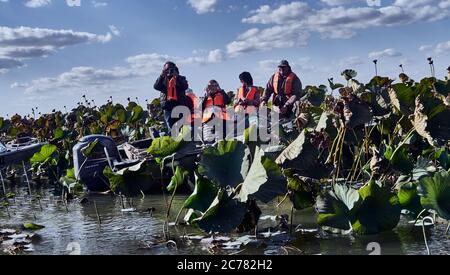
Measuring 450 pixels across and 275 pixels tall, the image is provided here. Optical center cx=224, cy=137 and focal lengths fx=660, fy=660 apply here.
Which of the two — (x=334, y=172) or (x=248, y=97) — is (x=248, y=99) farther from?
(x=334, y=172)

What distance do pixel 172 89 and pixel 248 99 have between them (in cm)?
120

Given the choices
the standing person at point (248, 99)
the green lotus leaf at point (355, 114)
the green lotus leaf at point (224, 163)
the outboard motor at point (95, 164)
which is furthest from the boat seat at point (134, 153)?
the green lotus leaf at point (355, 114)

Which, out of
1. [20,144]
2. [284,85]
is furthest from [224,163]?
[20,144]

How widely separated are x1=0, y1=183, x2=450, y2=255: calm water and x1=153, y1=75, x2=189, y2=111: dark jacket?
2.32 m

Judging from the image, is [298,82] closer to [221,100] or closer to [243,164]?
[221,100]

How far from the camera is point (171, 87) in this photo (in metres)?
10.4

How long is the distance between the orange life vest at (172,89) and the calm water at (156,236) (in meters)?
2.33

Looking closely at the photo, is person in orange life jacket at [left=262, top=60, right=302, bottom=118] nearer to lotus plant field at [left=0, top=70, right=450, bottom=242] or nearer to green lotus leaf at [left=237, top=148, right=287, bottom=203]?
lotus plant field at [left=0, top=70, right=450, bottom=242]

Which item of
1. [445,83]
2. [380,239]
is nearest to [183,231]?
[380,239]

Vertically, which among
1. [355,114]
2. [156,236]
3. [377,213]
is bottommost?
[156,236]

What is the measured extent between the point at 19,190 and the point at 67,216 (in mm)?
3384
